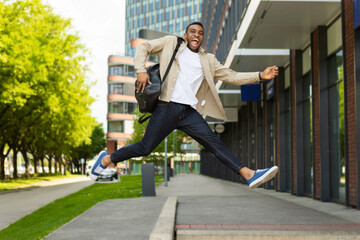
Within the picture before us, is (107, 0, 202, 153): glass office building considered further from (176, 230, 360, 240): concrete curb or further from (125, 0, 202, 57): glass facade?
(176, 230, 360, 240): concrete curb

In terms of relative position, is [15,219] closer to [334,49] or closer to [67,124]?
[334,49]

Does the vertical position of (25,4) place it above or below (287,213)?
above

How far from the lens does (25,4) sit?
2397 centimetres

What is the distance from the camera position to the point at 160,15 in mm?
112188

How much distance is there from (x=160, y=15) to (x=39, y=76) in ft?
297

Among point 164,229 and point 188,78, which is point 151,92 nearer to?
point 188,78

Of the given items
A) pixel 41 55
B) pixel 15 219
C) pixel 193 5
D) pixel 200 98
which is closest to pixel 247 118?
pixel 41 55

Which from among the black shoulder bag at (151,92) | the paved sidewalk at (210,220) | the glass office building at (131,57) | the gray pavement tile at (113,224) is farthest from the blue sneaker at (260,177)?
the glass office building at (131,57)

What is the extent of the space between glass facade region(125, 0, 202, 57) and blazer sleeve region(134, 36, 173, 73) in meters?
99.1

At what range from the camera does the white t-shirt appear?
15.1 ft

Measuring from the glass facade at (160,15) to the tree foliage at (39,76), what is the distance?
71189 millimetres

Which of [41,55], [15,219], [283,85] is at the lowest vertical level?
[15,219]

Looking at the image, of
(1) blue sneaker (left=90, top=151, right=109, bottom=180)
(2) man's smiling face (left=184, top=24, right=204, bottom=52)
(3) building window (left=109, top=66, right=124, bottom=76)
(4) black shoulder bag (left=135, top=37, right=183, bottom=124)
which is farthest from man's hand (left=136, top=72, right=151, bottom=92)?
(3) building window (left=109, top=66, right=124, bottom=76)

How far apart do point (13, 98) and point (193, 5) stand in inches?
3425
